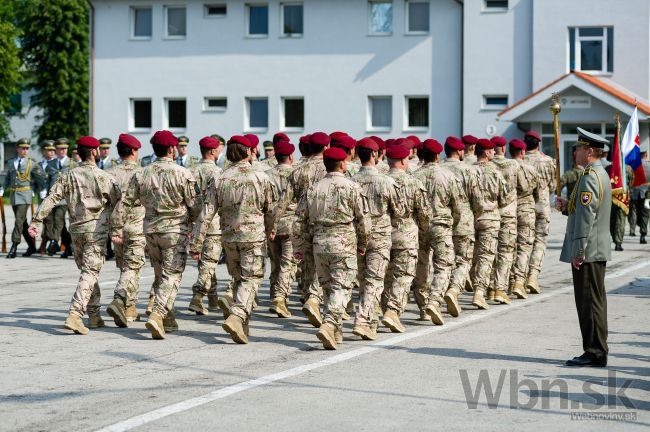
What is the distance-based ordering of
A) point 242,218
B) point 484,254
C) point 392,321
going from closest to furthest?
point 242,218 → point 392,321 → point 484,254

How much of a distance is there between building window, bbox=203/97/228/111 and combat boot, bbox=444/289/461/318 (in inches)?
1359

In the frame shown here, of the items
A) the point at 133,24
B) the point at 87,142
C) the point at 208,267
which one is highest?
the point at 133,24

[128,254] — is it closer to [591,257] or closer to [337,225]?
[337,225]

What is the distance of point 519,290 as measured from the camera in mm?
15461

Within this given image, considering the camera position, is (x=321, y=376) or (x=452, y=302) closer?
(x=321, y=376)

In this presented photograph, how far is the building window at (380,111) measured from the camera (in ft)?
150

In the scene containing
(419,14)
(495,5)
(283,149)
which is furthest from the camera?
(419,14)

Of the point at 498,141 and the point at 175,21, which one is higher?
the point at 175,21

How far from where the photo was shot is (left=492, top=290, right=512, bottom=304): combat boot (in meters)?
14.7

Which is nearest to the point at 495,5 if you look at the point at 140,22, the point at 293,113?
the point at 293,113

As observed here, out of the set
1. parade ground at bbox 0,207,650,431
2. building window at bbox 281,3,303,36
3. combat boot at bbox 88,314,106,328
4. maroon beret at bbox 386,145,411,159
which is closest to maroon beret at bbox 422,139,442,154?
maroon beret at bbox 386,145,411,159

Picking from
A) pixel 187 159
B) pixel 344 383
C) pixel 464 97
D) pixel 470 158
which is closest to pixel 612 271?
pixel 470 158

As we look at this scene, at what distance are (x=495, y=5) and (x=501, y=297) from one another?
102 feet

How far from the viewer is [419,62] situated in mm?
45031
